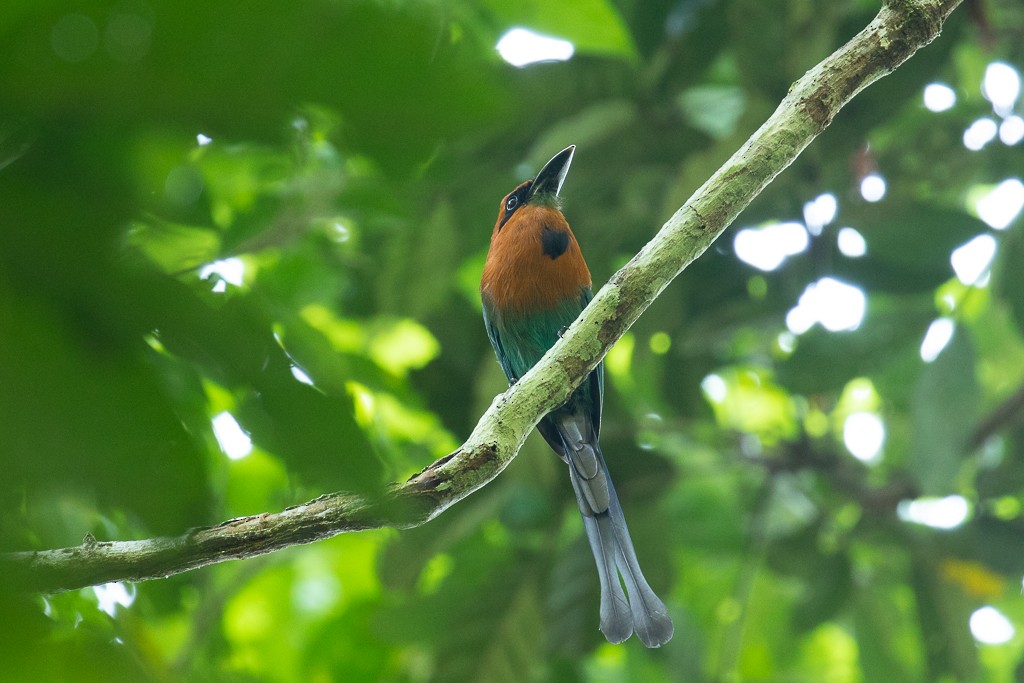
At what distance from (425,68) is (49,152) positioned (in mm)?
215

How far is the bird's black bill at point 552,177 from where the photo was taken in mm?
3381

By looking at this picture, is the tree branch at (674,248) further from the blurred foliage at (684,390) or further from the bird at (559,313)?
the bird at (559,313)

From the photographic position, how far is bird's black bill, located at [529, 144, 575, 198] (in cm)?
338

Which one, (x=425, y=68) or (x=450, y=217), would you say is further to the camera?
(x=450, y=217)

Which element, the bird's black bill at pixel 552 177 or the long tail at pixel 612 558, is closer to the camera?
the long tail at pixel 612 558

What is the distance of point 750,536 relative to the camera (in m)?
4.07

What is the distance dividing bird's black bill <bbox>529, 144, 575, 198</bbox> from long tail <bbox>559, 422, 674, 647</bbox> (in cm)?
83

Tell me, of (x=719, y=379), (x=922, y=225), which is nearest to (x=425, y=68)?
(x=922, y=225)

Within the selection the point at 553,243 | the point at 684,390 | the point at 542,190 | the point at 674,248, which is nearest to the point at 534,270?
the point at 553,243

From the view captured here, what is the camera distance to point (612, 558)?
316 cm

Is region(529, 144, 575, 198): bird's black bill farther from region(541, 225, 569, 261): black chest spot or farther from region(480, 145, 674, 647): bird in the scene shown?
region(541, 225, 569, 261): black chest spot

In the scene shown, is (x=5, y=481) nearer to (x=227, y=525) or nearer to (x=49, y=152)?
(x=49, y=152)

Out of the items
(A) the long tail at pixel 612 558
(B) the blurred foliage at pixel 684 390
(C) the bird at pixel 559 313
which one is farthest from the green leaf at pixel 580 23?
(A) the long tail at pixel 612 558

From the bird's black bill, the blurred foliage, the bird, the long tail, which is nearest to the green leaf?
the blurred foliage
